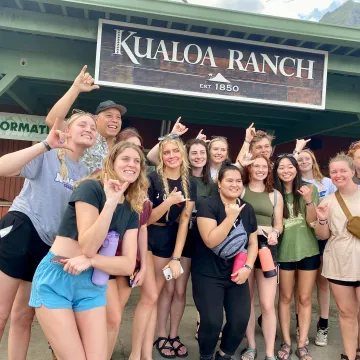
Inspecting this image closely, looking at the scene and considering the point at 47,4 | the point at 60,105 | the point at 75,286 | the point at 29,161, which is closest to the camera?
the point at 75,286

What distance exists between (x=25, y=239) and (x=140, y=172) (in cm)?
89

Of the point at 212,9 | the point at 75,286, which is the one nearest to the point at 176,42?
the point at 212,9

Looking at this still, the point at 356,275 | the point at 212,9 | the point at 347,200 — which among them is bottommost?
the point at 356,275

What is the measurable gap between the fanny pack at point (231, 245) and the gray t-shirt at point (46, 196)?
1231 millimetres

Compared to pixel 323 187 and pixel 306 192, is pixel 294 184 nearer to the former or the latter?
pixel 306 192

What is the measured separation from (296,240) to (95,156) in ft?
6.36

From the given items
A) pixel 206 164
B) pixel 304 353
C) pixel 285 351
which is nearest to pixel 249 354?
pixel 285 351

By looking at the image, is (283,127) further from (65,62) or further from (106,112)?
(106,112)

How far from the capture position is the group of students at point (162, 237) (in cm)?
195

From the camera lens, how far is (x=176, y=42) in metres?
4.28

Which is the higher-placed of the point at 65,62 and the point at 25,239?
the point at 65,62

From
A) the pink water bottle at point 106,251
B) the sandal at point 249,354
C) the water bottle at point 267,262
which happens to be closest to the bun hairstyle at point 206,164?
the water bottle at point 267,262

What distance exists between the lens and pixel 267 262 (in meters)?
2.96

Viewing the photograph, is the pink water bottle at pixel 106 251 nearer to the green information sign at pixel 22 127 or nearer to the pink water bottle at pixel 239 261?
the pink water bottle at pixel 239 261
